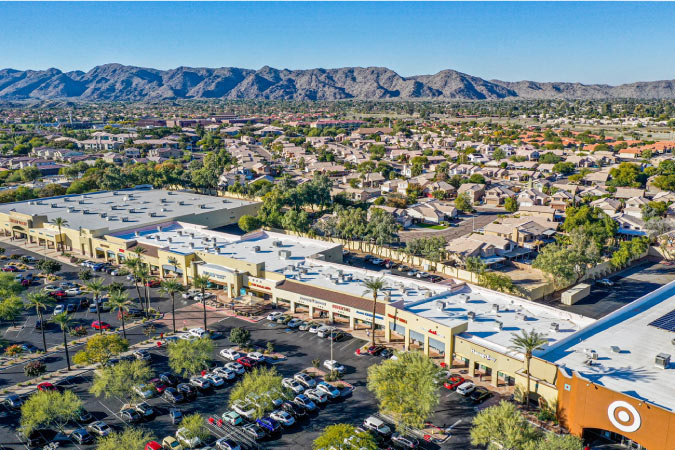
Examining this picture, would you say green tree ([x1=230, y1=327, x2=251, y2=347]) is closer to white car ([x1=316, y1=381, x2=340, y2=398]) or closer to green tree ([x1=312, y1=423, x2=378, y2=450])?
white car ([x1=316, y1=381, x2=340, y2=398])

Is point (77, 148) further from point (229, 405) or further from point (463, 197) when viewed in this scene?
point (229, 405)

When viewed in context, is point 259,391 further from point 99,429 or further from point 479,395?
point 479,395

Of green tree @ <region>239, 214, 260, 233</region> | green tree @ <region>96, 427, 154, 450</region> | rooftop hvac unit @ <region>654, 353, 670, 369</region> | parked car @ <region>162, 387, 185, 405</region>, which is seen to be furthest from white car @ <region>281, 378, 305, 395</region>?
green tree @ <region>239, 214, 260, 233</region>

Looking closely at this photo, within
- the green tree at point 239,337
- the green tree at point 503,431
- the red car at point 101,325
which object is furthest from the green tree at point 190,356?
the green tree at point 503,431

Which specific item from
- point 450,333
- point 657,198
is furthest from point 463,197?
point 450,333

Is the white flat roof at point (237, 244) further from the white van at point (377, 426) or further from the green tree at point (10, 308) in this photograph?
the white van at point (377, 426)

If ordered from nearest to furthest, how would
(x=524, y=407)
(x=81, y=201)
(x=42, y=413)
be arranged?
(x=42, y=413) → (x=524, y=407) → (x=81, y=201)

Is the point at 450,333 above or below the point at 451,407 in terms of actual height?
above
